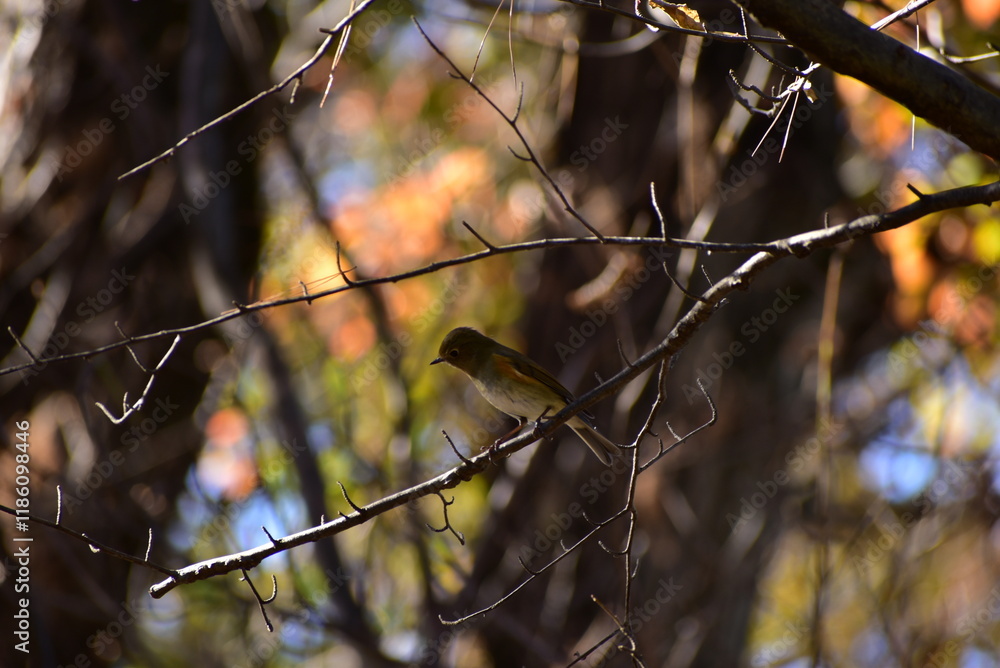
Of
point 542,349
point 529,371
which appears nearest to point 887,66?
point 529,371

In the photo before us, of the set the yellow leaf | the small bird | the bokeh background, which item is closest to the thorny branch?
the yellow leaf

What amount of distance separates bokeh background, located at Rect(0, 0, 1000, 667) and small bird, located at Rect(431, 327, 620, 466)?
0.94 metres

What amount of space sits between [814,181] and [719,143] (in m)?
1.95

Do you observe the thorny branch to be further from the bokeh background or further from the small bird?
the bokeh background

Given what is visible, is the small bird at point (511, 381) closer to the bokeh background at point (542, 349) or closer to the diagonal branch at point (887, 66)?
the bokeh background at point (542, 349)

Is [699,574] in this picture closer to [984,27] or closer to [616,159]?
[616,159]

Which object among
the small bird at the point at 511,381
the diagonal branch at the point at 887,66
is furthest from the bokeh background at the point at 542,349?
the diagonal branch at the point at 887,66

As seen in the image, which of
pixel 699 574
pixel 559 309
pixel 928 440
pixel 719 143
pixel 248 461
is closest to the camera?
pixel 719 143

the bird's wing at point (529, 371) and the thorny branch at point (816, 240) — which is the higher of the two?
the bird's wing at point (529, 371)

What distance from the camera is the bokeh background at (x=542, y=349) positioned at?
5.43m

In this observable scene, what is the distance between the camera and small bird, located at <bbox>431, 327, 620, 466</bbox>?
14.1ft

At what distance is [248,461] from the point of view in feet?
24.5

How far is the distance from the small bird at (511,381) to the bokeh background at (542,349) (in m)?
0.94

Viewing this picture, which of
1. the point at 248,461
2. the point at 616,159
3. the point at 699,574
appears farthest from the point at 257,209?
the point at 699,574
